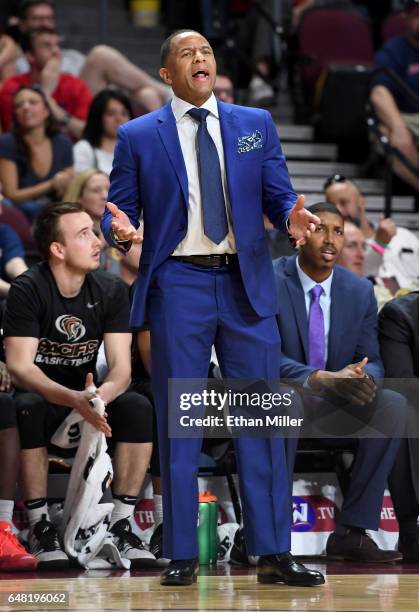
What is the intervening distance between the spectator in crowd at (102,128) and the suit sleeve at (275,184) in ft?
11.6

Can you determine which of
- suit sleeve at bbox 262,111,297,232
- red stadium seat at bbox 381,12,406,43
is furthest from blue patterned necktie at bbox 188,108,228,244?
red stadium seat at bbox 381,12,406,43

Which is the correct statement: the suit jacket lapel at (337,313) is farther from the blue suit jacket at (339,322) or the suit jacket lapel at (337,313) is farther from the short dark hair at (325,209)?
the short dark hair at (325,209)

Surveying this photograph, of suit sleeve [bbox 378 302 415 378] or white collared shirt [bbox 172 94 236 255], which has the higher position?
white collared shirt [bbox 172 94 236 255]

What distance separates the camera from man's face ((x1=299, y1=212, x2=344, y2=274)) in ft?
18.0

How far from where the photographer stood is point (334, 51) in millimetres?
9641

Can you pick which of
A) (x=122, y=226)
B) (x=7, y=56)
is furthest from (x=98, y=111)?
(x=122, y=226)

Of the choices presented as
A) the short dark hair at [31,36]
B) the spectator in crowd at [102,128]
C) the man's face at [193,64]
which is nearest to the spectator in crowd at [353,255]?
the spectator in crowd at [102,128]

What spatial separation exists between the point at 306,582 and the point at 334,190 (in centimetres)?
357

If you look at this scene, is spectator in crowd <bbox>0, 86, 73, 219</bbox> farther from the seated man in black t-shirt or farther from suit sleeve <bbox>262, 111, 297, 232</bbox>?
suit sleeve <bbox>262, 111, 297, 232</bbox>

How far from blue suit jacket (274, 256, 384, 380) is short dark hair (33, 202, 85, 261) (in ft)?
3.03

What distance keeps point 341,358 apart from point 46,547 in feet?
4.71

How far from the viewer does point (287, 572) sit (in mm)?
4074

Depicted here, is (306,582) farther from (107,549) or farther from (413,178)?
(413,178)

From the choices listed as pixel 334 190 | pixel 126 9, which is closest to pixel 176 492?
pixel 334 190
